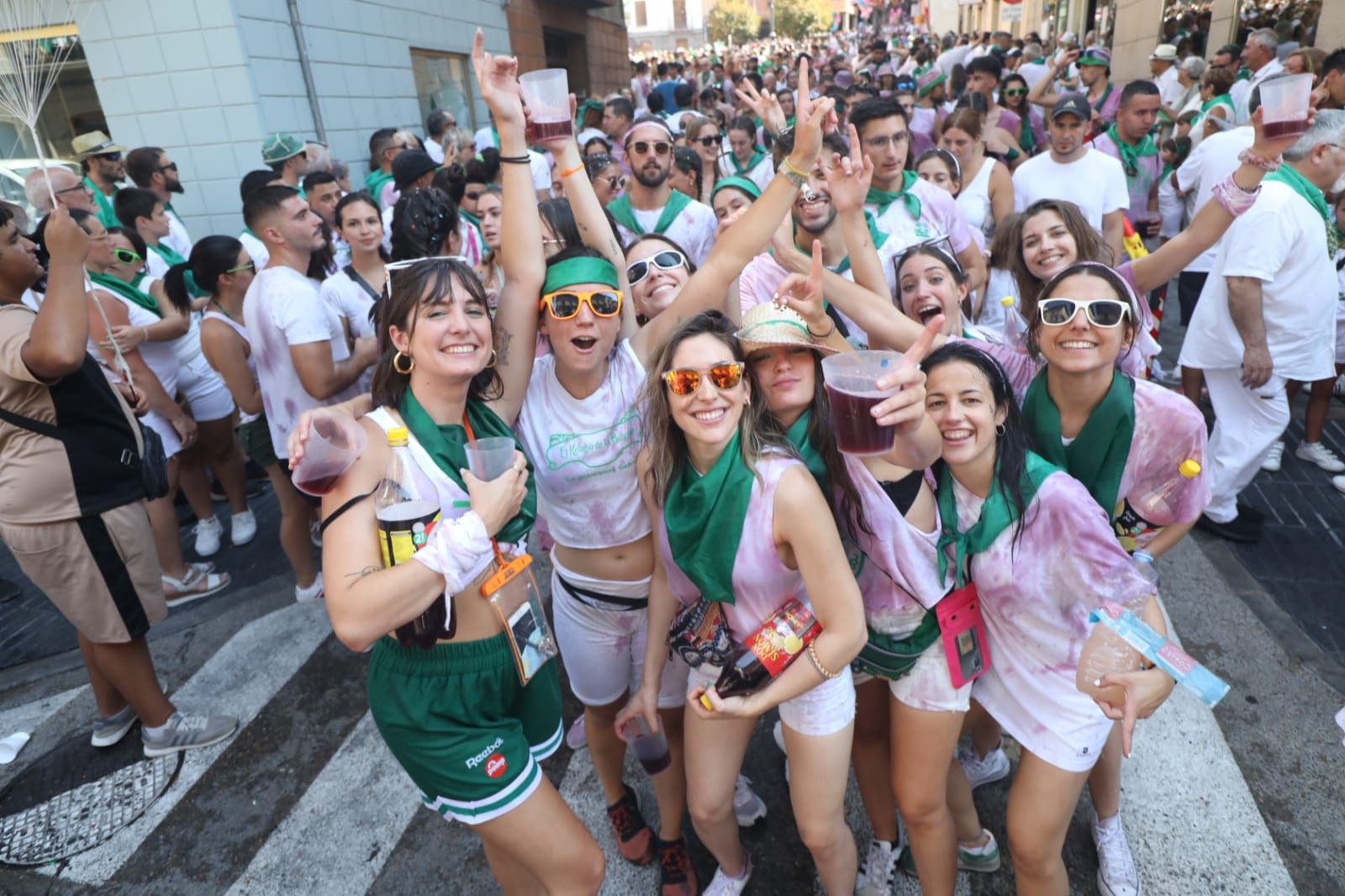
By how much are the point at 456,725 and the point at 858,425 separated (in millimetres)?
1314

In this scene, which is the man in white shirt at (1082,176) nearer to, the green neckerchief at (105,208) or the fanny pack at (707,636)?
the fanny pack at (707,636)

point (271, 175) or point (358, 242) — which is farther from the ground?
point (271, 175)

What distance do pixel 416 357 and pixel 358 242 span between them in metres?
2.44

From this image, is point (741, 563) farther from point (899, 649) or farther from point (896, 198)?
point (896, 198)

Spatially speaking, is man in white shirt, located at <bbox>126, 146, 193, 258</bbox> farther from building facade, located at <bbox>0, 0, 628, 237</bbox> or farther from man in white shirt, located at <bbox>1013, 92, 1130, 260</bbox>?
man in white shirt, located at <bbox>1013, 92, 1130, 260</bbox>

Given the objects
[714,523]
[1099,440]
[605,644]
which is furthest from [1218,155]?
[605,644]

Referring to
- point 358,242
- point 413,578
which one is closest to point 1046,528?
point 413,578

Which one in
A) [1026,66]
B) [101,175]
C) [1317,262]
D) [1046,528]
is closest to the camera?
[1046,528]

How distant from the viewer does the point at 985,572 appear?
2.07 meters

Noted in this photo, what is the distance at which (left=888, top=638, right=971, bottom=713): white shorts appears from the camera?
2137 millimetres

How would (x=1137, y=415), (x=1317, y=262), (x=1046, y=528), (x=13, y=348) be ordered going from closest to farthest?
1. (x=1046, y=528)
2. (x=1137, y=415)
3. (x=13, y=348)
4. (x=1317, y=262)

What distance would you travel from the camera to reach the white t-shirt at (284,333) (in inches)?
148

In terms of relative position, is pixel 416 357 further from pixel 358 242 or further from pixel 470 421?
pixel 358 242

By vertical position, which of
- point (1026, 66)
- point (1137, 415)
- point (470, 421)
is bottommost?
point (1137, 415)
